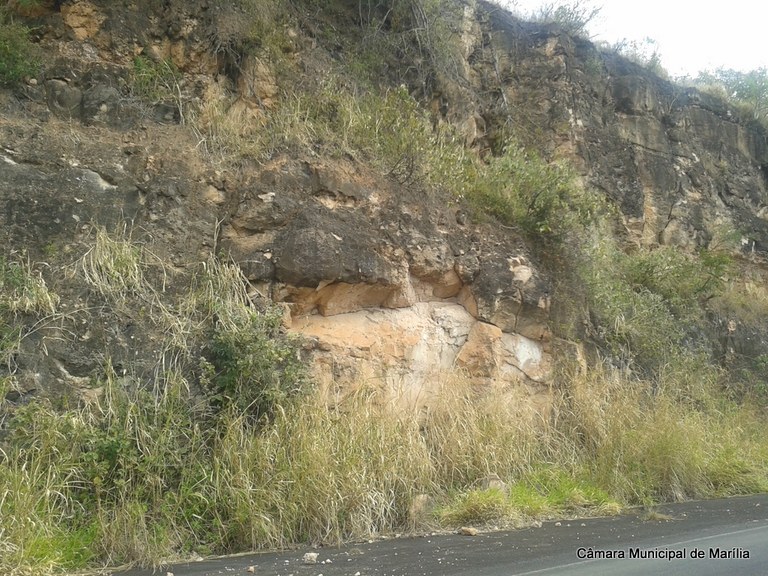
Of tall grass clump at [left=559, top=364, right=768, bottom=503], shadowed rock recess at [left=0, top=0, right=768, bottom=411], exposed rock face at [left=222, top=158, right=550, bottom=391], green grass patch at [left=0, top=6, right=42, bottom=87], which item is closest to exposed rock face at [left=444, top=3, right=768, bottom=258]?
shadowed rock recess at [left=0, top=0, right=768, bottom=411]

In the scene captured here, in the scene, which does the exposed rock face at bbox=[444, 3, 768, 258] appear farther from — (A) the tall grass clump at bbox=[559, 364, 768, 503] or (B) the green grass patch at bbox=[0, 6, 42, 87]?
(B) the green grass patch at bbox=[0, 6, 42, 87]

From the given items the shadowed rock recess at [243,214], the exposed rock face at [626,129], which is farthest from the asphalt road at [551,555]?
the exposed rock face at [626,129]

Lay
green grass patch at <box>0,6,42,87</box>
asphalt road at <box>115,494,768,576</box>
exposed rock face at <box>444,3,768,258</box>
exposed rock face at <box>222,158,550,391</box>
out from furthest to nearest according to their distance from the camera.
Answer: exposed rock face at <box>444,3,768,258</box>, exposed rock face at <box>222,158,550,391</box>, green grass patch at <box>0,6,42,87</box>, asphalt road at <box>115,494,768,576</box>

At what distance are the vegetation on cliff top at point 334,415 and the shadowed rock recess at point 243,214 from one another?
0.16m

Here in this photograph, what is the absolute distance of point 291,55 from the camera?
30.9ft

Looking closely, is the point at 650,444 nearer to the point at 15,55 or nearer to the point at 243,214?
the point at 243,214

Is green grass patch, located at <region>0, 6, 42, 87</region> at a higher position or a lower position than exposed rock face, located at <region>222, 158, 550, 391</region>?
higher

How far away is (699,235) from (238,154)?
11.1m

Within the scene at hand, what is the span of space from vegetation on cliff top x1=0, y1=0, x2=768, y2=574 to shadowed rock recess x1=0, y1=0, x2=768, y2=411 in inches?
6.5

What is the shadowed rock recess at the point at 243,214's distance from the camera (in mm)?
6449

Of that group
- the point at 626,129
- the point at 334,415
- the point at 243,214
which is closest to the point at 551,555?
the point at 334,415

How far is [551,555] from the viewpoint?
493 cm

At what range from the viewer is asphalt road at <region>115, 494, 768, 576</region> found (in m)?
4.49

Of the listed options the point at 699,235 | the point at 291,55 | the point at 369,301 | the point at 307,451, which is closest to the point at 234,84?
the point at 291,55
